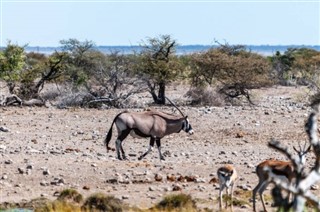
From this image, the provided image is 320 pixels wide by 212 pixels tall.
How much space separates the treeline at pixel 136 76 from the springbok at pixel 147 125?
9.84 metres

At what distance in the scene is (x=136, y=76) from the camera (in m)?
32.1

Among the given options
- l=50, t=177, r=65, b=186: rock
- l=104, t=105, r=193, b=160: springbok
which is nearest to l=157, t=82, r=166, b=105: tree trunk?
l=104, t=105, r=193, b=160: springbok

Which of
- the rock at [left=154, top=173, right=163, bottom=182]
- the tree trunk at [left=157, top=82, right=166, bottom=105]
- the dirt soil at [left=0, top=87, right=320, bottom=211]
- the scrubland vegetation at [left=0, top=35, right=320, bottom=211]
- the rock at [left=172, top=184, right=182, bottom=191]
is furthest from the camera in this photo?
the tree trunk at [left=157, top=82, right=166, bottom=105]

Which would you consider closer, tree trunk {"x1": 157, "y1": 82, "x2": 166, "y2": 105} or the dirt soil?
the dirt soil

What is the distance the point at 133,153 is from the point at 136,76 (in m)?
12.7

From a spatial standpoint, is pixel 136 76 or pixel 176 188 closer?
pixel 176 188

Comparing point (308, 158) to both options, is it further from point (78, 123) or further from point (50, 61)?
point (50, 61)

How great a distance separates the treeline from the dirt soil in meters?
2.17

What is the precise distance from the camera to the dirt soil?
592 inches

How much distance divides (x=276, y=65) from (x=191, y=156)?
29.8 metres

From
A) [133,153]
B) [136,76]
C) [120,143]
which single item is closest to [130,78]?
[136,76]

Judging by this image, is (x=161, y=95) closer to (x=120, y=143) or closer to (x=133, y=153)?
(x=133, y=153)

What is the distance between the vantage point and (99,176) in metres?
16.0

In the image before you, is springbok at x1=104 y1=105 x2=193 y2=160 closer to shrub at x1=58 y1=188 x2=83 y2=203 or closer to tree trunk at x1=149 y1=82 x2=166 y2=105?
shrub at x1=58 y1=188 x2=83 y2=203
